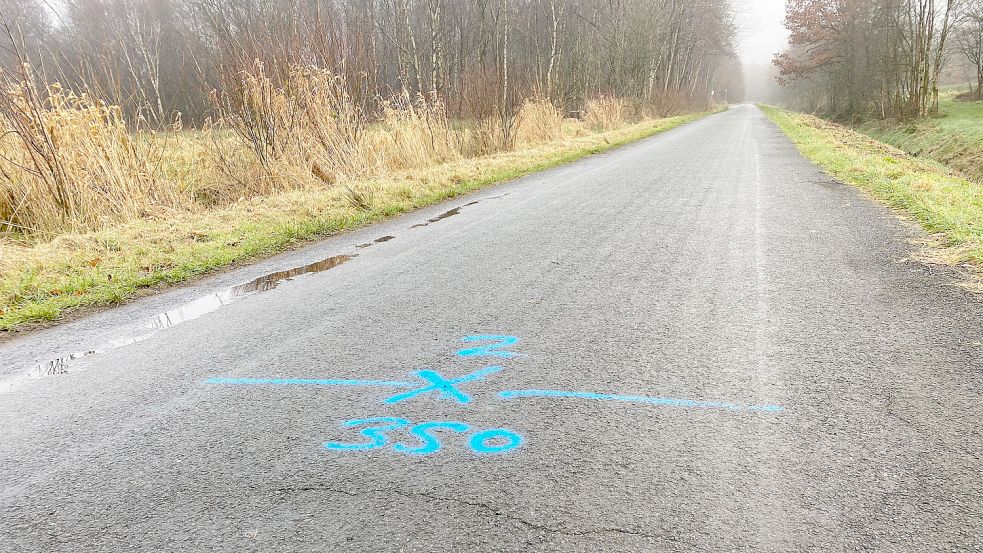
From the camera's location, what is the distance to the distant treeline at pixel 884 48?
75.0ft

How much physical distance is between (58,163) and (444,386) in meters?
6.52

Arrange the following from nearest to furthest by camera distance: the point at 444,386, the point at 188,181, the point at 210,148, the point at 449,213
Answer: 1. the point at 444,386
2. the point at 449,213
3. the point at 188,181
4. the point at 210,148

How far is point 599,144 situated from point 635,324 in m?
14.6

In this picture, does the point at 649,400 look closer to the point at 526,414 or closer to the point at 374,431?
the point at 526,414

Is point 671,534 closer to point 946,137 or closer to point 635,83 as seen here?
point 946,137

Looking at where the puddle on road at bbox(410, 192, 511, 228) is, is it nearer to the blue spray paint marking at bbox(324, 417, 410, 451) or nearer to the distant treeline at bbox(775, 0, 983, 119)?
the blue spray paint marking at bbox(324, 417, 410, 451)

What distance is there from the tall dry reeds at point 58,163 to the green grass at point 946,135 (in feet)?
56.7

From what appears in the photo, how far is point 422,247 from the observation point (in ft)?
18.0

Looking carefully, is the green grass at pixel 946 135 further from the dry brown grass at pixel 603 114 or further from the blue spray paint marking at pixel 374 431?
the blue spray paint marking at pixel 374 431

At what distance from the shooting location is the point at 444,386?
2568mm

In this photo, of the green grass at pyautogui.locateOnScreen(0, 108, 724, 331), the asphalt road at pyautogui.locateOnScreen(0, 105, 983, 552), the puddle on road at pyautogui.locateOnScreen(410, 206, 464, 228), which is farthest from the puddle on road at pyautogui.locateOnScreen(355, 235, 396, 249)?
the asphalt road at pyautogui.locateOnScreen(0, 105, 983, 552)

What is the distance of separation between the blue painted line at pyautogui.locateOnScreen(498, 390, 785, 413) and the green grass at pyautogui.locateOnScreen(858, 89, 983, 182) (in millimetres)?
15106

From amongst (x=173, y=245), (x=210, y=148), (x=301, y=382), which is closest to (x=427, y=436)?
(x=301, y=382)

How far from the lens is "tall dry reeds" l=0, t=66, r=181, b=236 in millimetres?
6354
